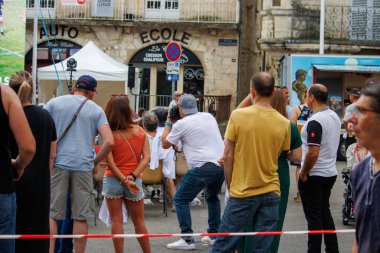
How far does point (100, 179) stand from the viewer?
42.4 ft

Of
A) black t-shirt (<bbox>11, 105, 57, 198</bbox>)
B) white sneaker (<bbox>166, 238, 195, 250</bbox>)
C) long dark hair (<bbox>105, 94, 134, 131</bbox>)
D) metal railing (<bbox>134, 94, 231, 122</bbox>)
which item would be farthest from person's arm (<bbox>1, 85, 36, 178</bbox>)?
metal railing (<bbox>134, 94, 231, 122</bbox>)

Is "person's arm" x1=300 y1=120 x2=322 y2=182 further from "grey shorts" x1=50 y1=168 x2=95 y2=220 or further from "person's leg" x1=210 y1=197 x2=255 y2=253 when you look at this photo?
"grey shorts" x1=50 y1=168 x2=95 y2=220

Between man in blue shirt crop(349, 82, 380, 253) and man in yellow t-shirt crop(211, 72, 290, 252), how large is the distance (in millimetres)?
2798

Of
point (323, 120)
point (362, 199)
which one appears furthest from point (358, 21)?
point (362, 199)

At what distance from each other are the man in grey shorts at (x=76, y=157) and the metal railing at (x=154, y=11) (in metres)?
28.2

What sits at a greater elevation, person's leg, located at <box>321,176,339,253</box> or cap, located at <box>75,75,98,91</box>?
cap, located at <box>75,75,98,91</box>

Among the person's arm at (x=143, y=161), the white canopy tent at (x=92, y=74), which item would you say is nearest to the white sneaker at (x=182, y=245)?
the person's arm at (x=143, y=161)

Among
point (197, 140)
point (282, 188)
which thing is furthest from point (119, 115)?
point (282, 188)

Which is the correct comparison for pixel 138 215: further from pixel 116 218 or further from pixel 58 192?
pixel 58 192

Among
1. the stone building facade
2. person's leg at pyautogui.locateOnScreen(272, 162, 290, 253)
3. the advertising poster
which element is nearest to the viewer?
person's leg at pyautogui.locateOnScreen(272, 162, 290, 253)

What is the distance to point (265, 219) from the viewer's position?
7.41 metres

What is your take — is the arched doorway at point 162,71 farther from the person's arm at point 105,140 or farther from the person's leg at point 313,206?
the person's arm at point 105,140

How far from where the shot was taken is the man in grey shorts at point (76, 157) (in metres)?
8.43

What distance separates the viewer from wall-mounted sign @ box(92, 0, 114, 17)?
36.2 metres
